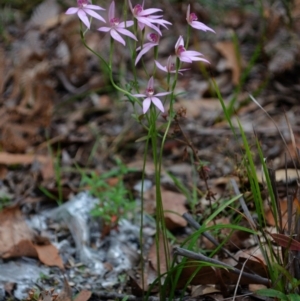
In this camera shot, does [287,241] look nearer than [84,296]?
Yes

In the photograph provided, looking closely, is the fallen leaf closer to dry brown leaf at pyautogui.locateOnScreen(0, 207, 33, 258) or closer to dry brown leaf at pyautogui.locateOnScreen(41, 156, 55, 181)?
dry brown leaf at pyautogui.locateOnScreen(0, 207, 33, 258)

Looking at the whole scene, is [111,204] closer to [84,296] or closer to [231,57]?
[84,296]

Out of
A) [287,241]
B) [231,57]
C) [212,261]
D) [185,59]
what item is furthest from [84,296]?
[231,57]

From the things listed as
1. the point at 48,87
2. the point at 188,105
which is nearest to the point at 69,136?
the point at 48,87

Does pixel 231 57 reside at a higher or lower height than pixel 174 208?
higher

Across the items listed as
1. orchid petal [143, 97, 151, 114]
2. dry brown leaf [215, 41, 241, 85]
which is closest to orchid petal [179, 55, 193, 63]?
orchid petal [143, 97, 151, 114]

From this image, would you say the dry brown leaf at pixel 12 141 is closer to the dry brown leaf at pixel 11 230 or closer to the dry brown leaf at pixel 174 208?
the dry brown leaf at pixel 11 230

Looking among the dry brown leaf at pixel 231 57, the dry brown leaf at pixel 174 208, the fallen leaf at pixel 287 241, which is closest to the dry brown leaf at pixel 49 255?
the dry brown leaf at pixel 174 208

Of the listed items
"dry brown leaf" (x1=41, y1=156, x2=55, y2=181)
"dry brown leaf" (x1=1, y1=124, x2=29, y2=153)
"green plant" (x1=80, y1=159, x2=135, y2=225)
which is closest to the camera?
"green plant" (x1=80, y1=159, x2=135, y2=225)

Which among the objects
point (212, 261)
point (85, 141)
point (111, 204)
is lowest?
point (85, 141)

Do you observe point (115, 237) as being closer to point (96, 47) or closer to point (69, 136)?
point (69, 136)

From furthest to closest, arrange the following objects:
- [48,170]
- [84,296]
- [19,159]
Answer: [19,159] → [48,170] → [84,296]
